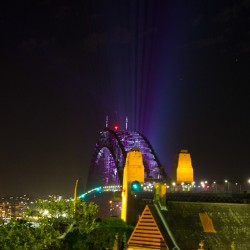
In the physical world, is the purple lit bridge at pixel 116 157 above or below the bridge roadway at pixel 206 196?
above

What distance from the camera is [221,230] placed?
39.4 meters

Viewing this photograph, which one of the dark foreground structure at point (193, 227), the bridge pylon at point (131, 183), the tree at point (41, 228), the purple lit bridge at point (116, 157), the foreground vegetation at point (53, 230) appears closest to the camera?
the dark foreground structure at point (193, 227)

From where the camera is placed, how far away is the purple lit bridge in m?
166

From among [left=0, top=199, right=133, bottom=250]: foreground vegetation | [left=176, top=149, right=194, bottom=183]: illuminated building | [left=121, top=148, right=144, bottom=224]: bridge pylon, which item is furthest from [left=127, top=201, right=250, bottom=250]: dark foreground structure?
[left=176, top=149, right=194, bottom=183]: illuminated building

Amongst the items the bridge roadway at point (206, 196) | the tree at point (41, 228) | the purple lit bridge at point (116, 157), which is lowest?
the tree at point (41, 228)

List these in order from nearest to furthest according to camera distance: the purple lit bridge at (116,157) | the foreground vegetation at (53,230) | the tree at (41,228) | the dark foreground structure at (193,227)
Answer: the dark foreground structure at (193,227) < the tree at (41,228) < the foreground vegetation at (53,230) < the purple lit bridge at (116,157)

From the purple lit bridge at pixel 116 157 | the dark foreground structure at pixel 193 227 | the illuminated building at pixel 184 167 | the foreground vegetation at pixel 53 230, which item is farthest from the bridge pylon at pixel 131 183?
the purple lit bridge at pixel 116 157

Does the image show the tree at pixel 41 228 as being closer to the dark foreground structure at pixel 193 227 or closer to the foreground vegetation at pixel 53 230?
the foreground vegetation at pixel 53 230

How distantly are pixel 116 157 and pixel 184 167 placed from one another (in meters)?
83.0

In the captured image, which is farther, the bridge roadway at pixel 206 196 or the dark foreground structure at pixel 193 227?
the bridge roadway at pixel 206 196

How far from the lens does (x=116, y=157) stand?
17350 centimetres

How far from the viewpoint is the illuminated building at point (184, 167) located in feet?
302

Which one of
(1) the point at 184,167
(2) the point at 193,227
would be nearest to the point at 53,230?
(2) the point at 193,227

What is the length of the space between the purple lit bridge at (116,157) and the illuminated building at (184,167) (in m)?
62.9
